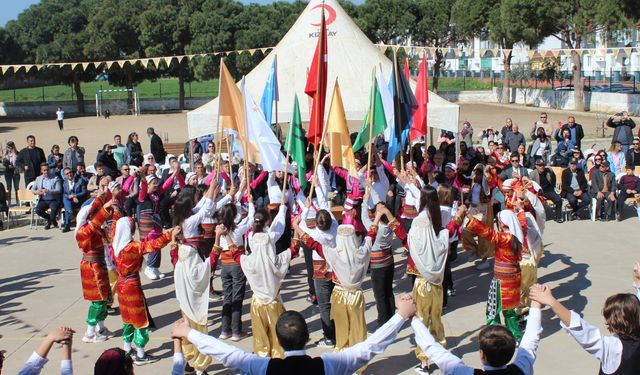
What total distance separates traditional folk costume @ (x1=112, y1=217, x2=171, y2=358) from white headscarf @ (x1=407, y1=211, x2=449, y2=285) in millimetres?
2621

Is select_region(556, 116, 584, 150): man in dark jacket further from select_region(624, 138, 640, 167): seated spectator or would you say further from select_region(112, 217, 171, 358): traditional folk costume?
select_region(112, 217, 171, 358): traditional folk costume

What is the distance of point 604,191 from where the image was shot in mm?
14438

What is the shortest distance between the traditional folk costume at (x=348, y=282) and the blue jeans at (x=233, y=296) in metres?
1.36

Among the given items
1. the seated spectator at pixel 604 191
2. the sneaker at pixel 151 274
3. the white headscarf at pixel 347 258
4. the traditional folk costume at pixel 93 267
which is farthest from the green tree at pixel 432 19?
the white headscarf at pixel 347 258

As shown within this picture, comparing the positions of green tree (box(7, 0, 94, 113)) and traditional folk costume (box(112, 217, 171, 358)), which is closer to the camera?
traditional folk costume (box(112, 217, 171, 358))

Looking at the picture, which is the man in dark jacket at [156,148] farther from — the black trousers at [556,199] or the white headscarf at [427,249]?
the white headscarf at [427,249]

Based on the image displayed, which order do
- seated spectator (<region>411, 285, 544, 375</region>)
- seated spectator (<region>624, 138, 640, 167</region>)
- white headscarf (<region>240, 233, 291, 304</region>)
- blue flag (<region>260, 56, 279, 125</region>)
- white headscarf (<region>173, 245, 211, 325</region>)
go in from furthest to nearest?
seated spectator (<region>624, 138, 640, 167</region>), blue flag (<region>260, 56, 279, 125</region>), white headscarf (<region>173, 245, 211, 325</region>), white headscarf (<region>240, 233, 291, 304</region>), seated spectator (<region>411, 285, 544, 375</region>)

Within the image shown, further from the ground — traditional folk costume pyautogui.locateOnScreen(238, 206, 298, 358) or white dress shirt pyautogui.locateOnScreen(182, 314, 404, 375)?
white dress shirt pyautogui.locateOnScreen(182, 314, 404, 375)

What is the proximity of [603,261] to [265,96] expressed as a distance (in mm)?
5905

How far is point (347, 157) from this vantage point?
30.5 feet

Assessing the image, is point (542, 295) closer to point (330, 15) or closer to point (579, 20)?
point (330, 15)

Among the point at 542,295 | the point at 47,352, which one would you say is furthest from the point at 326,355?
the point at 47,352

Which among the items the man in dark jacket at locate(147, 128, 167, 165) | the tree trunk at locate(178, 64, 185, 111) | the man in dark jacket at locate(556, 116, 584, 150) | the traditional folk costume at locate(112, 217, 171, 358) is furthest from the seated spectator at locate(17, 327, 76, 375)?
the tree trunk at locate(178, 64, 185, 111)

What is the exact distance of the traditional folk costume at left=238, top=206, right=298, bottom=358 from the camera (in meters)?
7.01
